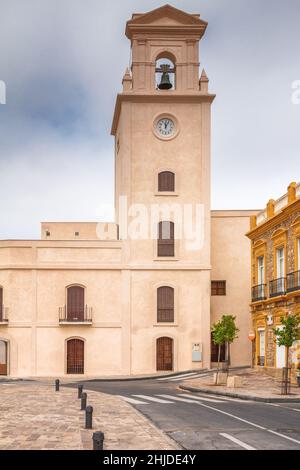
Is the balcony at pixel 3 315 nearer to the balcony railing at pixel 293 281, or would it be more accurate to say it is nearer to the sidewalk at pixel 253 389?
the sidewalk at pixel 253 389

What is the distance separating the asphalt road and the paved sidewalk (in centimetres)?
51

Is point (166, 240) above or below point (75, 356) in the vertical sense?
above

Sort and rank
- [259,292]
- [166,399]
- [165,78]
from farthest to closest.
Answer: [165,78] < [259,292] < [166,399]

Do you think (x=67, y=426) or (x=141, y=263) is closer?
(x=67, y=426)

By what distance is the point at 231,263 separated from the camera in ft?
146

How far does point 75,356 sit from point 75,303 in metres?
2.98

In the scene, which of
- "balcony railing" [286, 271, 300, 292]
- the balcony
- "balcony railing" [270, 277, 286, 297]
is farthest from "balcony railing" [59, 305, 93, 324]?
"balcony railing" [286, 271, 300, 292]

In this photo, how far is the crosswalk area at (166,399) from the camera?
23.2 meters

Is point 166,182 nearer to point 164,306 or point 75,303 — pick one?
point 164,306

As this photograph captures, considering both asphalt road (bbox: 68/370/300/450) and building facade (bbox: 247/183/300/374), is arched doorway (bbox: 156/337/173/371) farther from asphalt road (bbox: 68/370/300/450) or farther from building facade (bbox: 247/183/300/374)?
asphalt road (bbox: 68/370/300/450)

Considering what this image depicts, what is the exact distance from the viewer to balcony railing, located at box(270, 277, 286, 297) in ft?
111

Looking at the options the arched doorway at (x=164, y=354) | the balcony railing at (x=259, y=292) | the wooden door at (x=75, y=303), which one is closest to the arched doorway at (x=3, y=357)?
the wooden door at (x=75, y=303)

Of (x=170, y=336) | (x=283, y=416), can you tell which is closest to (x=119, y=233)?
(x=170, y=336)

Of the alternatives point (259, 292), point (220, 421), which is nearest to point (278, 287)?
point (259, 292)
